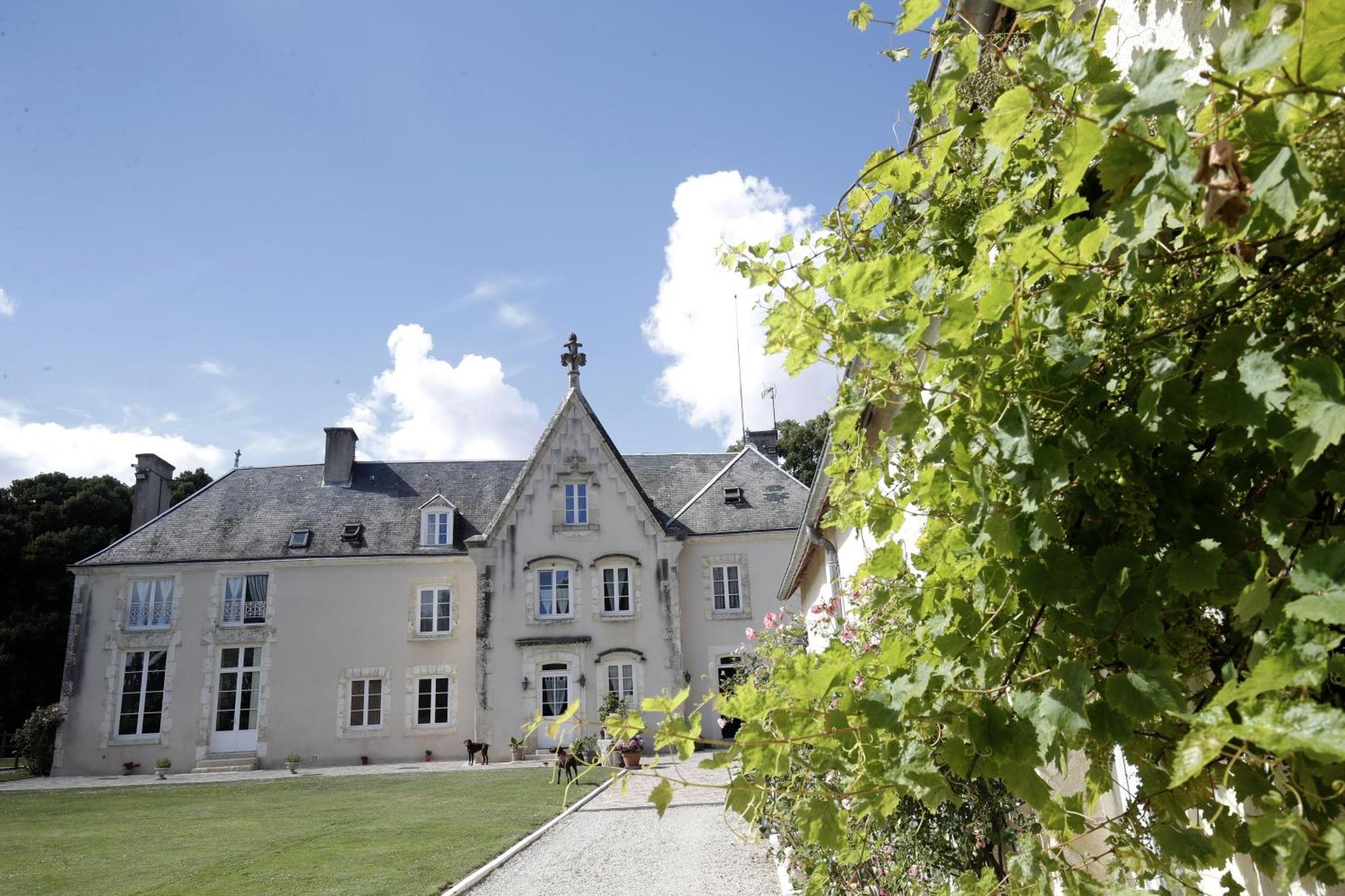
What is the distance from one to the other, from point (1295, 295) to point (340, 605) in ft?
97.8

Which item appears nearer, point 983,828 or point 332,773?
point 983,828

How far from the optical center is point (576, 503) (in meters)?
27.9

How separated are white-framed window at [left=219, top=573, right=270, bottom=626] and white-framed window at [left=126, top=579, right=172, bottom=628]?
1827 mm

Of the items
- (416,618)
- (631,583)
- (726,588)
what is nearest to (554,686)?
(631,583)

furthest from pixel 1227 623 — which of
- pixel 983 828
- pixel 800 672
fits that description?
pixel 983 828

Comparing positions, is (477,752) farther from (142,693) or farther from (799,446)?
(799,446)

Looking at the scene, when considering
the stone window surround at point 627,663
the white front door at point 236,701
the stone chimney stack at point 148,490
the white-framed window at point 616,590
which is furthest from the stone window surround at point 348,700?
the stone chimney stack at point 148,490

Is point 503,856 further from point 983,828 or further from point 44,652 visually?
point 44,652

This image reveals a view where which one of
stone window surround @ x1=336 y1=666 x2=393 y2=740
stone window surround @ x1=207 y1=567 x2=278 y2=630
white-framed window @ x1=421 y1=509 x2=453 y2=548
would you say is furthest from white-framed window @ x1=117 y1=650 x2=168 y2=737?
white-framed window @ x1=421 y1=509 x2=453 y2=548

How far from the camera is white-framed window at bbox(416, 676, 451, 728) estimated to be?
2714 centimetres

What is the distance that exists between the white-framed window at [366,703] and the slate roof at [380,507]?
4.29m

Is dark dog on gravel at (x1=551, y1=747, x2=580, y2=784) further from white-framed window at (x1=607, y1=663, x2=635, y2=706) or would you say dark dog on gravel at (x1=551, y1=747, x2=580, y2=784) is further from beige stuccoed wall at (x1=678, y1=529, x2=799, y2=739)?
beige stuccoed wall at (x1=678, y1=529, x2=799, y2=739)

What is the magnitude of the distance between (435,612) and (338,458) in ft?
24.9

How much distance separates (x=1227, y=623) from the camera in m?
1.77
